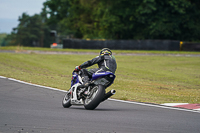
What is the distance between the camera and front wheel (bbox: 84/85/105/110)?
7.86 meters

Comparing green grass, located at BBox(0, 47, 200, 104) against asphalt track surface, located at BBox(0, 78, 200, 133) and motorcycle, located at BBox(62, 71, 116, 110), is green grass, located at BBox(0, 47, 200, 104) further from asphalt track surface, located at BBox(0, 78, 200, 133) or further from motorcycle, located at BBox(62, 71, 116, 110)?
motorcycle, located at BBox(62, 71, 116, 110)

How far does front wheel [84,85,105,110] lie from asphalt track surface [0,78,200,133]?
0.58 feet

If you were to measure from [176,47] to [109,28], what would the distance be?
18583 mm

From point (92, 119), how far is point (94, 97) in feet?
3.33

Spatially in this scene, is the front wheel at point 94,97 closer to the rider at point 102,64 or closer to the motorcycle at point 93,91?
the motorcycle at point 93,91

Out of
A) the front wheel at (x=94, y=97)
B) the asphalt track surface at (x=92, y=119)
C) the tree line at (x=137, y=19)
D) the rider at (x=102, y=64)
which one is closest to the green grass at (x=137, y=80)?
the asphalt track surface at (x=92, y=119)

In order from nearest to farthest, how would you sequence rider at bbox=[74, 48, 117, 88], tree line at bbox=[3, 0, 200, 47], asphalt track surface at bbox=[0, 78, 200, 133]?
asphalt track surface at bbox=[0, 78, 200, 133], rider at bbox=[74, 48, 117, 88], tree line at bbox=[3, 0, 200, 47]

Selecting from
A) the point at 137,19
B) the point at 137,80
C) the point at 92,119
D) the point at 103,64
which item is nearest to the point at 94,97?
the point at 103,64

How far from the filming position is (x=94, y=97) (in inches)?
313

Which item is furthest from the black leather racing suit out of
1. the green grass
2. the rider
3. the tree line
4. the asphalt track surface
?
the tree line

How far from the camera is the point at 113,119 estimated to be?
7.11m

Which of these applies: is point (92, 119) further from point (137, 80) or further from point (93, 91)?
point (137, 80)

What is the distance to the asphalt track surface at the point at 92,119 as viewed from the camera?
6105mm

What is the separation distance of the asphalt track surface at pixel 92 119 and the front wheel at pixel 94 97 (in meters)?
0.18
